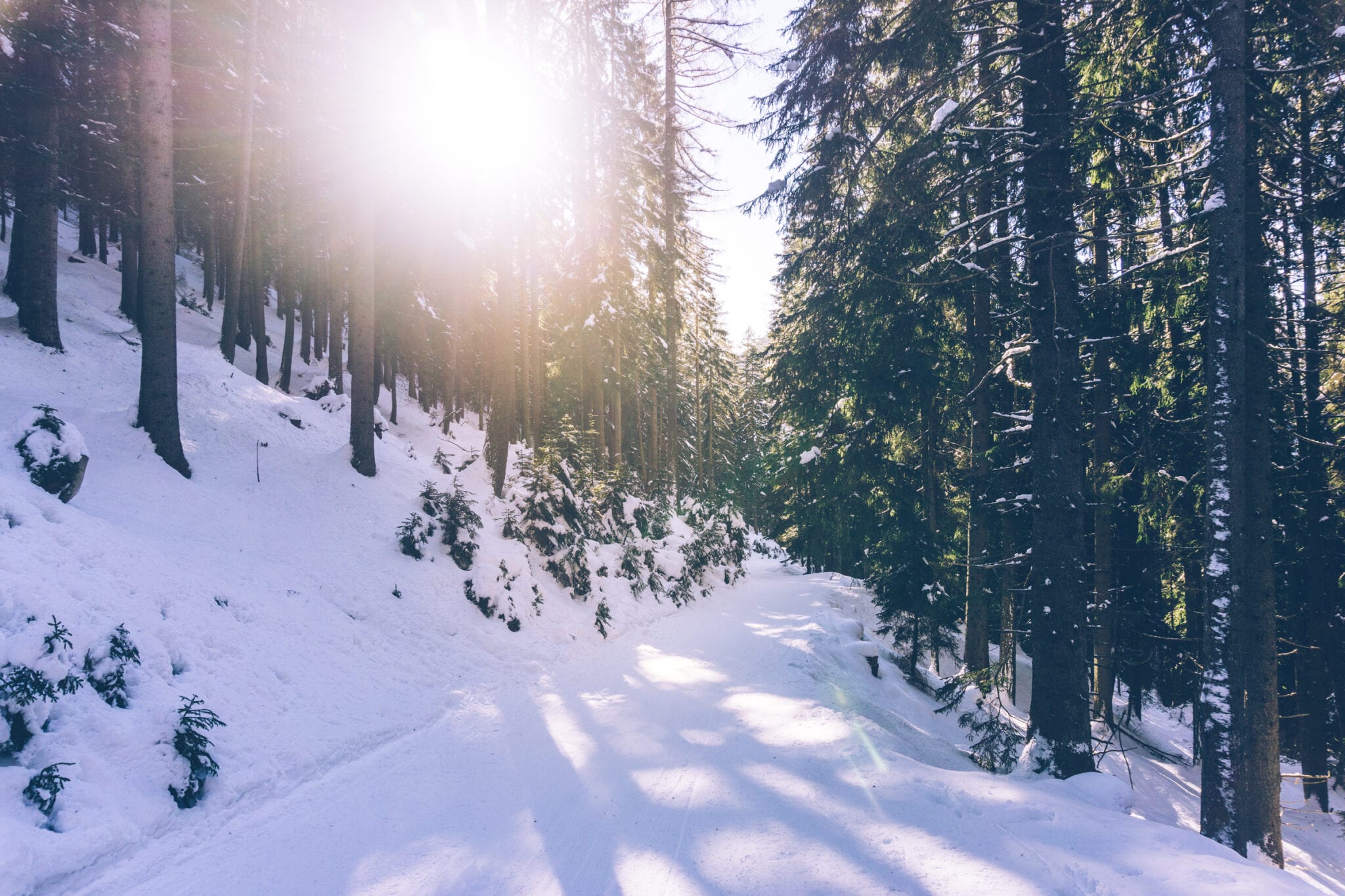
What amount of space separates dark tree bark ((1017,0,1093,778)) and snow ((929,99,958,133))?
79 cm

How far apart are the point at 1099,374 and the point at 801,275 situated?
17.7ft

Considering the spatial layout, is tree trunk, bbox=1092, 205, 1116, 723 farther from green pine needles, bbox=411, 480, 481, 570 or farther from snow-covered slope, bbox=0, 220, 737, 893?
green pine needles, bbox=411, 480, 481, 570

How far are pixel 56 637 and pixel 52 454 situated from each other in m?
3.35

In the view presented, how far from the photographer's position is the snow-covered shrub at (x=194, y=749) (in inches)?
170

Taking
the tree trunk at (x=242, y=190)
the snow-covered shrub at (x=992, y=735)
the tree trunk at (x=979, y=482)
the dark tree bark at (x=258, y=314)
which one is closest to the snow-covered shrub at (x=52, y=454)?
the dark tree bark at (x=258, y=314)

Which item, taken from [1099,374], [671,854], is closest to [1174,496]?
[1099,374]

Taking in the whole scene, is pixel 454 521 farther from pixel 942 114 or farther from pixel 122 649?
pixel 942 114

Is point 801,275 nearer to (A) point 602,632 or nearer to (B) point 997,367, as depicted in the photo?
(B) point 997,367

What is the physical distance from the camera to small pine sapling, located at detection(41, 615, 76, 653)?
172 inches

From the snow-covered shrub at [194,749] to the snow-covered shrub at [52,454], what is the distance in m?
3.62

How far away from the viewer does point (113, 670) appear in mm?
4664

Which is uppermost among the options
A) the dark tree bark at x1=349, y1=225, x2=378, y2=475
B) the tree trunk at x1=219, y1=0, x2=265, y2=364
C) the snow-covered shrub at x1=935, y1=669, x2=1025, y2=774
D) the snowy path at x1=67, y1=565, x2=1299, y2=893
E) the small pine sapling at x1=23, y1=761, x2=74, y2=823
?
the tree trunk at x1=219, y1=0, x2=265, y2=364

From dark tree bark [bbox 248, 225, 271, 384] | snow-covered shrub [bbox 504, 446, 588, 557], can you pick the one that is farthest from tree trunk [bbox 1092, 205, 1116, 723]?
dark tree bark [bbox 248, 225, 271, 384]

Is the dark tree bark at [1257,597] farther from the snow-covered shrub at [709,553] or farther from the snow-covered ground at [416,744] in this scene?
the snow-covered shrub at [709,553]
